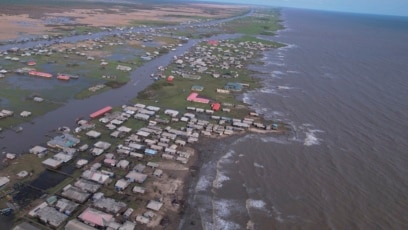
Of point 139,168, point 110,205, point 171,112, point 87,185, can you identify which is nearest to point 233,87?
point 171,112

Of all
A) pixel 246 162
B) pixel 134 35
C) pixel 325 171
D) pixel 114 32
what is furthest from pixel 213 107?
pixel 114 32

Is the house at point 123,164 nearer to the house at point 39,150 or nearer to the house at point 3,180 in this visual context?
the house at point 39,150

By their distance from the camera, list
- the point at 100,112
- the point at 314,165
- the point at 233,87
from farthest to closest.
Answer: the point at 233,87 < the point at 100,112 < the point at 314,165

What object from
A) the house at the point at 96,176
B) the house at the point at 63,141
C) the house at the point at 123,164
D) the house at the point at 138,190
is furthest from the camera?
the house at the point at 63,141

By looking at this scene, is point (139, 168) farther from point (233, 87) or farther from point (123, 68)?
point (123, 68)

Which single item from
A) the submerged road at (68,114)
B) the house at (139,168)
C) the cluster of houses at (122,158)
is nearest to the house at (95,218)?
the cluster of houses at (122,158)

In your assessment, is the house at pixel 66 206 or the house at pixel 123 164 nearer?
the house at pixel 66 206

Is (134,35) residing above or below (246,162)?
above

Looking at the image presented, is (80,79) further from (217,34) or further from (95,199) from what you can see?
(217,34)
